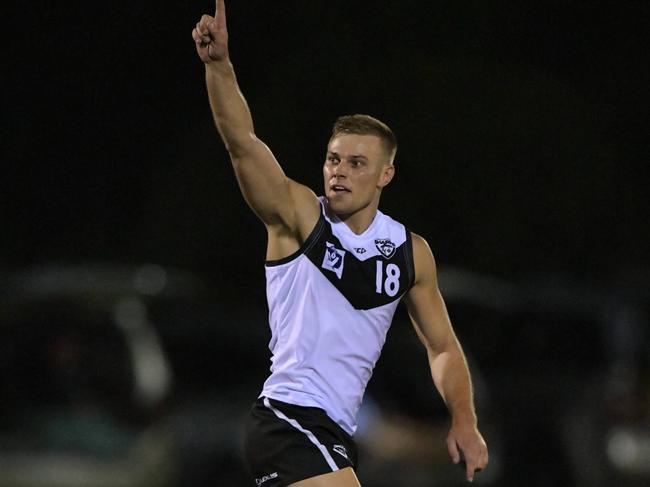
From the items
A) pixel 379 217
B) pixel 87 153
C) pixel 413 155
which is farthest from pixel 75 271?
pixel 379 217

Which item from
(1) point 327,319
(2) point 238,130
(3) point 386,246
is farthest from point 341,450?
(2) point 238,130

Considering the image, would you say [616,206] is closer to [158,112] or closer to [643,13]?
[643,13]

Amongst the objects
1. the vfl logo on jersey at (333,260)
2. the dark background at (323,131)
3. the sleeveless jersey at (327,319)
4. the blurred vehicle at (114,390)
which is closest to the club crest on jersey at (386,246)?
the sleeveless jersey at (327,319)

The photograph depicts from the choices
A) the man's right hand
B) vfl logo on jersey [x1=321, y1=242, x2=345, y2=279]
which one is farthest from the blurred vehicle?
the man's right hand

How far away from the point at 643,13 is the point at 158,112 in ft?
18.0

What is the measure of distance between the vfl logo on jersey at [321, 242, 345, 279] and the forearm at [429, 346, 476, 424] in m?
0.65

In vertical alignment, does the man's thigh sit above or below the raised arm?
below

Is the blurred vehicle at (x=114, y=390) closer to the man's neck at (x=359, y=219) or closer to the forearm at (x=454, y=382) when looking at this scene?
the forearm at (x=454, y=382)

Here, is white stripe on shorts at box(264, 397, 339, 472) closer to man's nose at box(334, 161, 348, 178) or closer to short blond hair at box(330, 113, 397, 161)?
man's nose at box(334, 161, 348, 178)

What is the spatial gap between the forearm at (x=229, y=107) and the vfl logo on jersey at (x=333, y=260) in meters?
0.51

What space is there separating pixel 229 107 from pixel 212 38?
0.27 m

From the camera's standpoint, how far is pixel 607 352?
10.4 m

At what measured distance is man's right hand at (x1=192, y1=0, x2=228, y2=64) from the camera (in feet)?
13.7

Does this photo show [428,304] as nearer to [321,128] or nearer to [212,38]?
[212,38]
